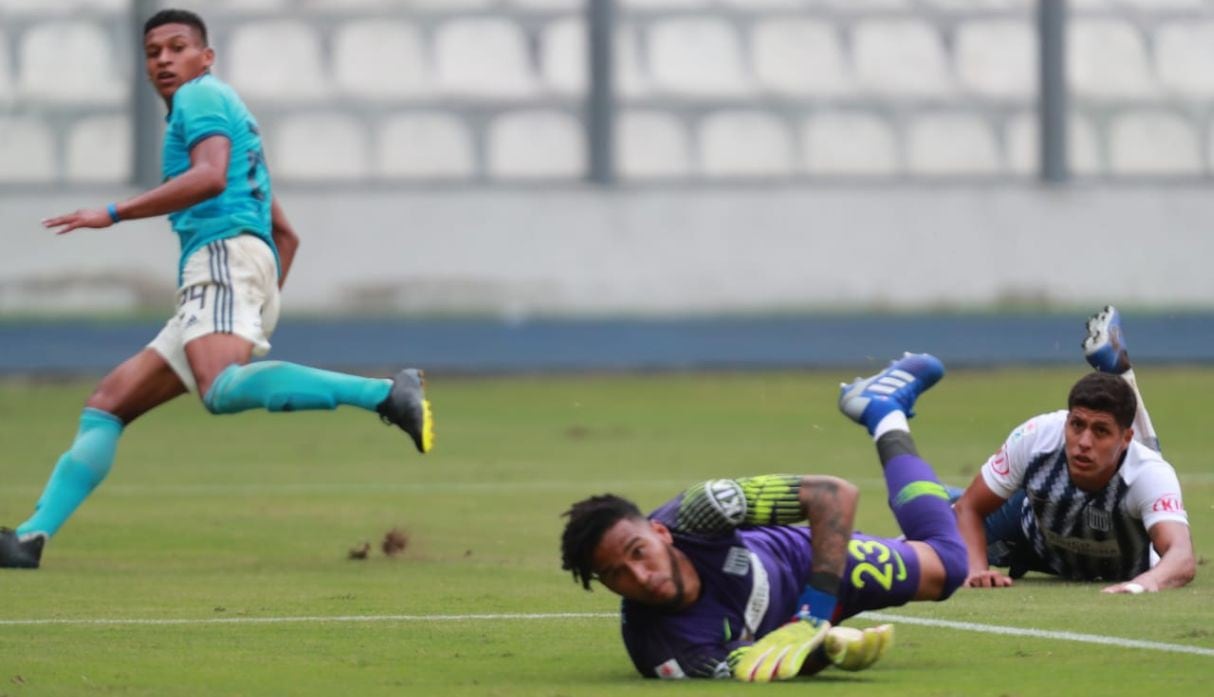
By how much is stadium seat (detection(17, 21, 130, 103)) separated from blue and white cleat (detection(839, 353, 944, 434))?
56.2 feet

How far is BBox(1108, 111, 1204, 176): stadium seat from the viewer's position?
81.4 feet

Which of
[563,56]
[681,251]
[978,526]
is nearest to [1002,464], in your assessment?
[978,526]

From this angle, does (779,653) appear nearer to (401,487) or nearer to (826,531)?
(826,531)

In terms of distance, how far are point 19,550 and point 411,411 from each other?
2042mm

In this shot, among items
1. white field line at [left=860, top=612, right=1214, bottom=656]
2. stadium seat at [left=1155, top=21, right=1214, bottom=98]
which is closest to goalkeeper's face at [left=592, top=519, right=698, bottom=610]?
white field line at [left=860, top=612, right=1214, bottom=656]

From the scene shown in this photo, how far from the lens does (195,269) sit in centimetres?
939

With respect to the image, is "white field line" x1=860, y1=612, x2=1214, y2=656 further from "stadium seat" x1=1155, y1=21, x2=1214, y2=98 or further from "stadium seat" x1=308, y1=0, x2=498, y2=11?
"stadium seat" x1=1155, y1=21, x2=1214, y2=98

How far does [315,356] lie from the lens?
72.4ft

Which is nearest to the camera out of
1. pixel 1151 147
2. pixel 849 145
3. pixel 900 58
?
pixel 849 145

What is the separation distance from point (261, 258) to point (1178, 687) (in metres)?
4.56

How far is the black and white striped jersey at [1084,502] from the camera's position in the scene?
27.6 feet

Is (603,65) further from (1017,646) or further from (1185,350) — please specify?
(1017,646)

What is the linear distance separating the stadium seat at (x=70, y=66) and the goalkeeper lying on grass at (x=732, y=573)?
18.0 m

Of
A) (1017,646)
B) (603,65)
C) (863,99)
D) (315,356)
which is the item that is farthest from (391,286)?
(1017,646)
